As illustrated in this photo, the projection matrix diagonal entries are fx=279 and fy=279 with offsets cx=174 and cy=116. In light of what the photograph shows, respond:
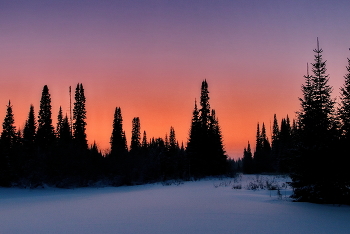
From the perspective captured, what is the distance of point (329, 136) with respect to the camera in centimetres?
1191

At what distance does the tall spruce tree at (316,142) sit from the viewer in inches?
452

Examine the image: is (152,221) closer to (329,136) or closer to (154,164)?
(329,136)

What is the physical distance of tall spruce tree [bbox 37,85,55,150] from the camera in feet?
159

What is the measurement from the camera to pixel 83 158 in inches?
1400

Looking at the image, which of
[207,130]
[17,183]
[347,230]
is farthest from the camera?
[207,130]

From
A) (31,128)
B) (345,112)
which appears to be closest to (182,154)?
(31,128)

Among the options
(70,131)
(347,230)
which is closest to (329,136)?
(347,230)

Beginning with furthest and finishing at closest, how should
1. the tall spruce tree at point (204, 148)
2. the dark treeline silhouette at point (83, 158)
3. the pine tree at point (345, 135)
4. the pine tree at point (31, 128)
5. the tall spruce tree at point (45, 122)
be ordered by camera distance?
the pine tree at point (31, 128), the tall spruce tree at point (45, 122), the tall spruce tree at point (204, 148), the dark treeline silhouette at point (83, 158), the pine tree at point (345, 135)

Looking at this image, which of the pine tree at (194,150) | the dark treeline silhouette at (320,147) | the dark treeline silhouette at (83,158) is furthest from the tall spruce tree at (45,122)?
the dark treeline silhouette at (320,147)

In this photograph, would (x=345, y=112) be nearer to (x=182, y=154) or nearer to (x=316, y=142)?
(x=316, y=142)

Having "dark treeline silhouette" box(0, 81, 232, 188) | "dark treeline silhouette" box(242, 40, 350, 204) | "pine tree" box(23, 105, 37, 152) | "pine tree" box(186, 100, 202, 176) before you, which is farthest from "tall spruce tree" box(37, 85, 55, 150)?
"dark treeline silhouette" box(242, 40, 350, 204)

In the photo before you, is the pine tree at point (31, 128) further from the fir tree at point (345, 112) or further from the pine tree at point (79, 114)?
the fir tree at point (345, 112)

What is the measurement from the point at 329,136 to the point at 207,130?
32.9m

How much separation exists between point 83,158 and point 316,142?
1174 inches
